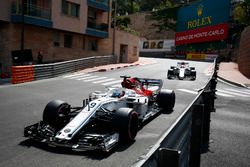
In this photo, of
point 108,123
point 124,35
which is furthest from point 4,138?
point 124,35

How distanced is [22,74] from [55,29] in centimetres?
1156

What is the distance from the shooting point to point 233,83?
23.6 m

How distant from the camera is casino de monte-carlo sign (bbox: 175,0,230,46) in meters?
50.2

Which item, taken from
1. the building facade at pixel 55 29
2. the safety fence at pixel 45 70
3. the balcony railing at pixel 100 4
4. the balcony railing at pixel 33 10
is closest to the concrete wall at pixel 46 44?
the building facade at pixel 55 29

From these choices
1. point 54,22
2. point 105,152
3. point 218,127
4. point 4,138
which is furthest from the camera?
point 54,22

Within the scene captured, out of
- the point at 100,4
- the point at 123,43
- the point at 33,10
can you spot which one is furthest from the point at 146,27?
the point at 33,10

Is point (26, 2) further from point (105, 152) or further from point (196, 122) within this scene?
point (196, 122)

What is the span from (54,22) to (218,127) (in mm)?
22925

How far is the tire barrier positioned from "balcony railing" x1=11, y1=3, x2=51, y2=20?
8.51 m

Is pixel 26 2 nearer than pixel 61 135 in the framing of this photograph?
No

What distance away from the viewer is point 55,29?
30.6 metres

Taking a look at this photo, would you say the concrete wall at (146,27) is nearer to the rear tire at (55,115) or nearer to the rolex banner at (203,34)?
the rolex banner at (203,34)

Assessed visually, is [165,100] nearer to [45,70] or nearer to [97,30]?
[45,70]

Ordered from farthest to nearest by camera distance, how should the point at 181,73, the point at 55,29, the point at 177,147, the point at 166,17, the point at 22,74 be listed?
the point at 166,17
the point at 55,29
the point at 181,73
the point at 22,74
the point at 177,147
